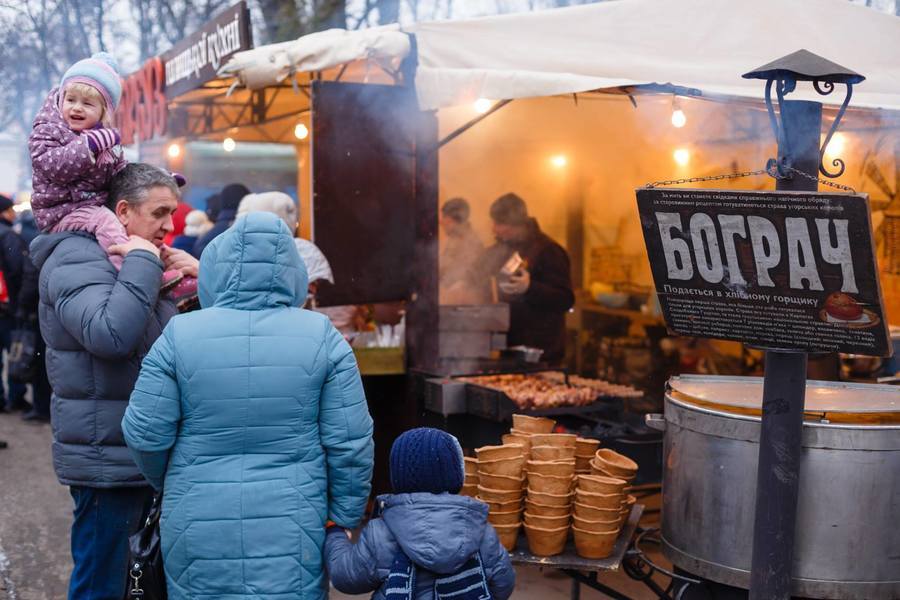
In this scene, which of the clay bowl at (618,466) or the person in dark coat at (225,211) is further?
the person in dark coat at (225,211)

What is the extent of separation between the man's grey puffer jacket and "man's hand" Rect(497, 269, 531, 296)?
14.8 ft

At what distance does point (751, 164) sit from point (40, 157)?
6.85 metres

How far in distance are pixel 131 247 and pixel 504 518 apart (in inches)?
73.4

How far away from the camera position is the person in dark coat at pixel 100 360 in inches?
128

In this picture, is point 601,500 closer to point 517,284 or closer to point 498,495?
point 498,495

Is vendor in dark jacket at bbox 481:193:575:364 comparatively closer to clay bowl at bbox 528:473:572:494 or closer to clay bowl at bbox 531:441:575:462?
clay bowl at bbox 531:441:575:462

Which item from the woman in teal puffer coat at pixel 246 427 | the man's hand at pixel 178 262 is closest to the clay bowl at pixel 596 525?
the woman in teal puffer coat at pixel 246 427

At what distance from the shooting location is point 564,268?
7.80 meters

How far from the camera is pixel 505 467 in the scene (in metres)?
3.92

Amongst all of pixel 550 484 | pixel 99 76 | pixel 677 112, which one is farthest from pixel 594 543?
pixel 677 112

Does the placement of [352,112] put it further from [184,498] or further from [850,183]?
[850,183]

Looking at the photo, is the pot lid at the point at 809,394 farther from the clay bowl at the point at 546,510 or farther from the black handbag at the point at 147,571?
the black handbag at the point at 147,571

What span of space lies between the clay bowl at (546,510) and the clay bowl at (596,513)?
0.06 m

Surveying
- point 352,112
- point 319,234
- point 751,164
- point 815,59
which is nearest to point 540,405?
point 319,234
